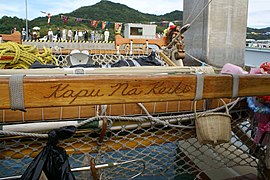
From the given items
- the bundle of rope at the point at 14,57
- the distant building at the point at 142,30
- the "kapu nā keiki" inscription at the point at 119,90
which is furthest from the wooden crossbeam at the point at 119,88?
the distant building at the point at 142,30

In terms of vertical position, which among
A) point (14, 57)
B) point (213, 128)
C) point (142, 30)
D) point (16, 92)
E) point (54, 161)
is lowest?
point (54, 161)

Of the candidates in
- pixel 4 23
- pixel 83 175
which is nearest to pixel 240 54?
pixel 83 175

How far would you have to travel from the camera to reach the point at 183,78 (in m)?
1.12

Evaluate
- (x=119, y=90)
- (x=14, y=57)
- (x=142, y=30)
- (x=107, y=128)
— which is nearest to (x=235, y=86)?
(x=119, y=90)

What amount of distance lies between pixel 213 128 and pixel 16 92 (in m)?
1.11

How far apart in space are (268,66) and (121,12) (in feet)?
228

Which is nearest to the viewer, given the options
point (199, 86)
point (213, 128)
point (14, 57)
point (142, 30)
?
point (199, 86)

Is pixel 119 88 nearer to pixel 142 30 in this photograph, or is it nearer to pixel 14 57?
pixel 14 57

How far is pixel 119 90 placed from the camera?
1.04 m

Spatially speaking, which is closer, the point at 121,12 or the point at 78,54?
the point at 78,54

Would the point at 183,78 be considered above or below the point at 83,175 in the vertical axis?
above

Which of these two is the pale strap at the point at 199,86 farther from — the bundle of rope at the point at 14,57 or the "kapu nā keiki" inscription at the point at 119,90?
the bundle of rope at the point at 14,57

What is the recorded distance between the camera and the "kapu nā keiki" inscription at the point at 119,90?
97 centimetres

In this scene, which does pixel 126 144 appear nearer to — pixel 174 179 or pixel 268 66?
pixel 268 66
